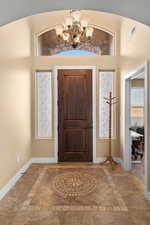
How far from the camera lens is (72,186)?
3807 mm

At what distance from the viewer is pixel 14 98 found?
3967 mm

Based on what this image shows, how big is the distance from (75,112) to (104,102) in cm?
83

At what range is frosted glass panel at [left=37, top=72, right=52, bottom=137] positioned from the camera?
18.1 feet

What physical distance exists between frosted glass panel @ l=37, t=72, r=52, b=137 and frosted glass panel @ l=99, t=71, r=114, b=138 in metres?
1.37

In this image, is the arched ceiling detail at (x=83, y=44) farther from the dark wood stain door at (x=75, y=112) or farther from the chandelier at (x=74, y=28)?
the chandelier at (x=74, y=28)

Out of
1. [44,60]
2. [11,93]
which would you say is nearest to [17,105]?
[11,93]

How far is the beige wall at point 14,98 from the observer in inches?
135

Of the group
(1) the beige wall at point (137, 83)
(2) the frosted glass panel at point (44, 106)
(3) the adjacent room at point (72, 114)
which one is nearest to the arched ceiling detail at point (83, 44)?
(3) the adjacent room at point (72, 114)

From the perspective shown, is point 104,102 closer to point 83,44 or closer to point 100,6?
point 83,44

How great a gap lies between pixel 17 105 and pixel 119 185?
2552 millimetres

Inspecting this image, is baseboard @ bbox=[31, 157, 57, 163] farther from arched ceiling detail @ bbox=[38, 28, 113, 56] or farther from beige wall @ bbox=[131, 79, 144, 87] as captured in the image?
beige wall @ bbox=[131, 79, 144, 87]

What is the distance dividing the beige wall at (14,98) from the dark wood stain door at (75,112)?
2.89 feet

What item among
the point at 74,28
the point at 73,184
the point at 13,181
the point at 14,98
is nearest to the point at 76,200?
the point at 73,184

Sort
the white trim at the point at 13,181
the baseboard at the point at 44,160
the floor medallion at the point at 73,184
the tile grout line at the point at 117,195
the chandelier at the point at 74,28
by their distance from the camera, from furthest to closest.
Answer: the baseboard at the point at 44,160, the chandelier at the point at 74,28, the floor medallion at the point at 73,184, the white trim at the point at 13,181, the tile grout line at the point at 117,195
